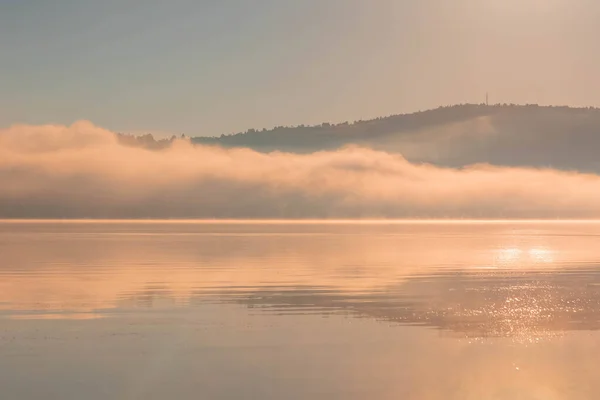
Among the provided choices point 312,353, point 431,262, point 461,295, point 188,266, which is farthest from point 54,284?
point 431,262

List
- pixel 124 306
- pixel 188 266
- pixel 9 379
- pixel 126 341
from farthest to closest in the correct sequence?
pixel 188 266
pixel 124 306
pixel 126 341
pixel 9 379

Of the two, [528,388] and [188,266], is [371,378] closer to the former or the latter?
[528,388]

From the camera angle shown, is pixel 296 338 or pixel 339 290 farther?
pixel 339 290

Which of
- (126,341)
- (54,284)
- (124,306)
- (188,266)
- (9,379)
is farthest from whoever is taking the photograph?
(188,266)

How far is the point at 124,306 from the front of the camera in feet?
127

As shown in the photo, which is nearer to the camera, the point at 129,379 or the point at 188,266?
the point at 129,379

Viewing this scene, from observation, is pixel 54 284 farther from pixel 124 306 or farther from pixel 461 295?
pixel 461 295

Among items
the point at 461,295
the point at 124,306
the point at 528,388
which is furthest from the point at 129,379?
the point at 461,295

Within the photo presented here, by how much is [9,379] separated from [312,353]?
951 centimetres

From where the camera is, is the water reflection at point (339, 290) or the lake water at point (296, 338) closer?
the lake water at point (296, 338)

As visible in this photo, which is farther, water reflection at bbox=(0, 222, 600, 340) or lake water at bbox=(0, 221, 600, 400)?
water reflection at bbox=(0, 222, 600, 340)

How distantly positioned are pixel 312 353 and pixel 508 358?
6.44m

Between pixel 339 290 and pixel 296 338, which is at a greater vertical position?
pixel 296 338

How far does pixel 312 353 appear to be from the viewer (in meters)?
27.0
